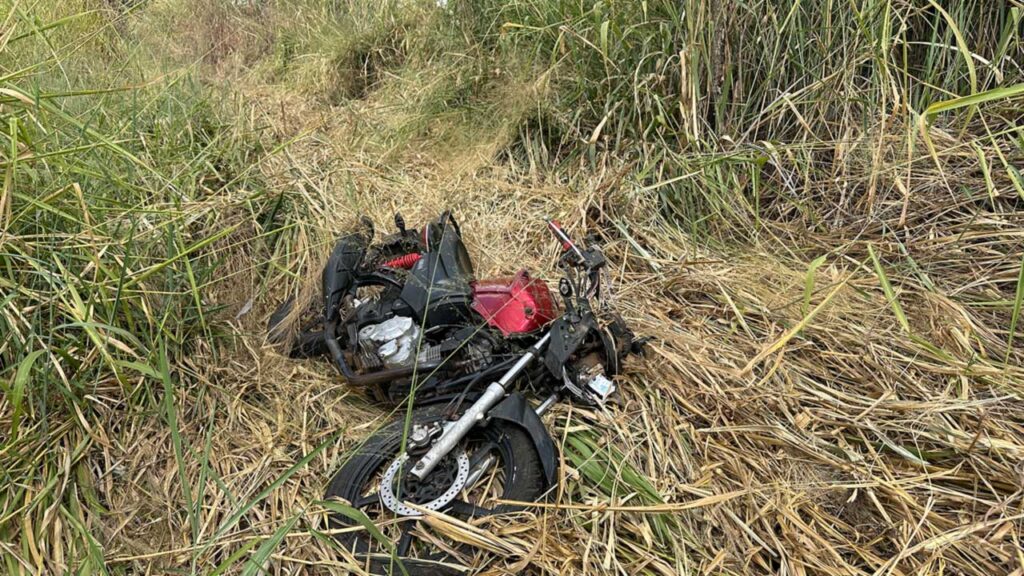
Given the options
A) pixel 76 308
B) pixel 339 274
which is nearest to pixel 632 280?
pixel 339 274

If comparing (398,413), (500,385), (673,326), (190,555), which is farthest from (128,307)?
(673,326)

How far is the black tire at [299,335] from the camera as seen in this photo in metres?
2.15

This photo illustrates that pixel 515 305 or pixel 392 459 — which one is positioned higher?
pixel 515 305

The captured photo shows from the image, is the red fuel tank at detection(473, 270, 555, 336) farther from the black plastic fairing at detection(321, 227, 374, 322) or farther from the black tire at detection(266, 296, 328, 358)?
the black tire at detection(266, 296, 328, 358)

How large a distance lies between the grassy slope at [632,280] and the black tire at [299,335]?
0.06 meters

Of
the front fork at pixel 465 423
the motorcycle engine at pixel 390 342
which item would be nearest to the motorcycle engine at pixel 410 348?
the motorcycle engine at pixel 390 342

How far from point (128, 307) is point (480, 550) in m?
1.28

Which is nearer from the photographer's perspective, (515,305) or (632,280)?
(515,305)

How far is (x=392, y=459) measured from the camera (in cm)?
174

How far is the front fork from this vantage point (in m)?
1.63

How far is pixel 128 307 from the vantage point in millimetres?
1751

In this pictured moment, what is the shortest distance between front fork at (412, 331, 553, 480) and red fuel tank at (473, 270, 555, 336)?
6.3 inches

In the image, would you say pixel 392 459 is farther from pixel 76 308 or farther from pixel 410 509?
pixel 76 308

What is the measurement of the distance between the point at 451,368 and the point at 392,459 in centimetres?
34
